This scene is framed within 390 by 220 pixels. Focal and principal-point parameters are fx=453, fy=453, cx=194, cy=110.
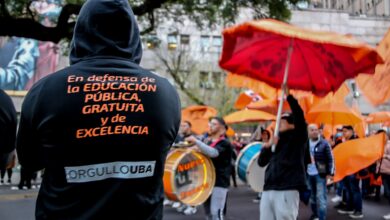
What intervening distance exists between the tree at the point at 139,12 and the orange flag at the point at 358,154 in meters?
4.94

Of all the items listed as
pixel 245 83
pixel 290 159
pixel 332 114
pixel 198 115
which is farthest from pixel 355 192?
pixel 198 115

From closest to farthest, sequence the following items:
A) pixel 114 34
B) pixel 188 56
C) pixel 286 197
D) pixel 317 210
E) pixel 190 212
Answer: pixel 114 34, pixel 286 197, pixel 317 210, pixel 190 212, pixel 188 56

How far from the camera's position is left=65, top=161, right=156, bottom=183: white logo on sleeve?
2027 mm

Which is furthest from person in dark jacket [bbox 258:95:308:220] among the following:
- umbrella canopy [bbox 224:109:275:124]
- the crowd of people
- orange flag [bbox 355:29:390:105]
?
umbrella canopy [bbox 224:109:275:124]

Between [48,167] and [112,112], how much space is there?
38 centimetres

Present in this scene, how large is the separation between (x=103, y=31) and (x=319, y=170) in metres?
7.41

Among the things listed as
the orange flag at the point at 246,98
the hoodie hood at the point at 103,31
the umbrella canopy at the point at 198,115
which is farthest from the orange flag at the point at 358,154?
the umbrella canopy at the point at 198,115

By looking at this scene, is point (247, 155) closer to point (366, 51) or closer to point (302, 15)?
point (366, 51)

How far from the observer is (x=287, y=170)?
17.5 ft

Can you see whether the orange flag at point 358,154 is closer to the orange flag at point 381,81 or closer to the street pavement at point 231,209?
the street pavement at point 231,209

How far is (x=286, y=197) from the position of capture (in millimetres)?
5230

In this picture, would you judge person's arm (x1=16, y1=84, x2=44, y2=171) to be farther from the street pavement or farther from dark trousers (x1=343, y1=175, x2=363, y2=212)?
dark trousers (x1=343, y1=175, x2=363, y2=212)

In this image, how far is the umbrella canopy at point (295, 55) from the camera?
179 inches

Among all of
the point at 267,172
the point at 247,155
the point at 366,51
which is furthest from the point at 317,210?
the point at 366,51
